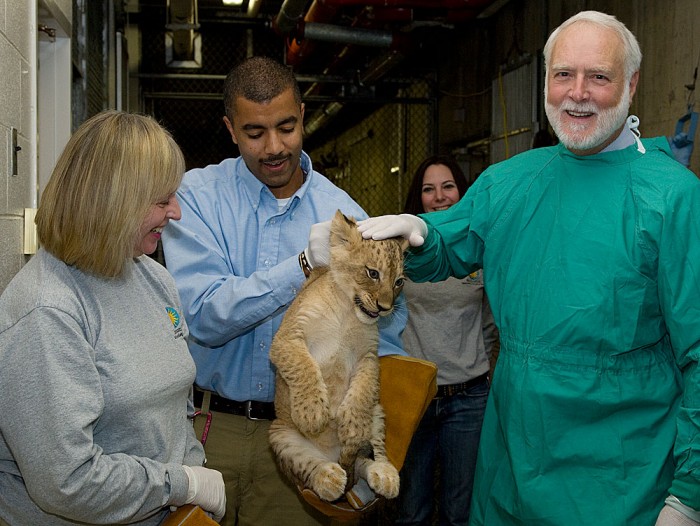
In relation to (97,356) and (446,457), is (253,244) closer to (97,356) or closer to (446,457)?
(97,356)

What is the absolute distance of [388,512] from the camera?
448cm

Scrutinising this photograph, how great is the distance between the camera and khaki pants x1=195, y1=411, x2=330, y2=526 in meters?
2.30

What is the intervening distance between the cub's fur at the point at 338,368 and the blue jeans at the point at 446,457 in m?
1.50

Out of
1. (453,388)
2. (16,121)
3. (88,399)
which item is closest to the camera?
(88,399)

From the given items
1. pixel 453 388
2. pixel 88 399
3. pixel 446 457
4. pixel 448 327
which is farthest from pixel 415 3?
pixel 88 399

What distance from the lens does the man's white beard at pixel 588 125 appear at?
77.3 inches

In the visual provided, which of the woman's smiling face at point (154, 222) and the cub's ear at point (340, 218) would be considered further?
the cub's ear at point (340, 218)

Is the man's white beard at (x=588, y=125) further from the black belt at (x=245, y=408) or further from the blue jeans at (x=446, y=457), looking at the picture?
the blue jeans at (x=446, y=457)

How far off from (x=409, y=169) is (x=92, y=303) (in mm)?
7533

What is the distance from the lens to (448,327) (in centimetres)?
351

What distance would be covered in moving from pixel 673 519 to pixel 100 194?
152 centimetres

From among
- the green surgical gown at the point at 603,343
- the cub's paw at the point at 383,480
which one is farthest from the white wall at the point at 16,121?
the green surgical gown at the point at 603,343

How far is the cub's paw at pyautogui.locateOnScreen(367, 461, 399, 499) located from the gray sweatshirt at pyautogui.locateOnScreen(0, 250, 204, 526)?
48 cm

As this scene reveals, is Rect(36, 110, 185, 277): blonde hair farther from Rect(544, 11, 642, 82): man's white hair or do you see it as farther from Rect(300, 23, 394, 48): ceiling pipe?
Rect(300, 23, 394, 48): ceiling pipe
